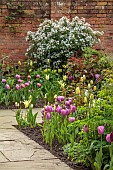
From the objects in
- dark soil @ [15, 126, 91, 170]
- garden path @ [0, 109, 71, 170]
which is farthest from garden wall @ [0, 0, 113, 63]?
garden path @ [0, 109, 71, 170]

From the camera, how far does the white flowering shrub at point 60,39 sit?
9.08m

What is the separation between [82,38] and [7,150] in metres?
5.04

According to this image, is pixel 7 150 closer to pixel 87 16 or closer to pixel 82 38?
pixel 82 38

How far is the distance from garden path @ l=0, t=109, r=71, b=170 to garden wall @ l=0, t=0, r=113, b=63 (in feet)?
14.8

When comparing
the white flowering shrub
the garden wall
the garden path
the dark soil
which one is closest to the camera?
the garden path

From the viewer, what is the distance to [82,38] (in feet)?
30.3

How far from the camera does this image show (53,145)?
485 cm

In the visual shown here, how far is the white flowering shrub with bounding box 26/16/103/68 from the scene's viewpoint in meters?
9.08

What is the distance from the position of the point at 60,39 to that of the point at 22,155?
5034 millimetres

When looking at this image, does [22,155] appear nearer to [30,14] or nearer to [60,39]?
[60,39]

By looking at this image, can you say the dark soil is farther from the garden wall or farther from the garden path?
the garden wall

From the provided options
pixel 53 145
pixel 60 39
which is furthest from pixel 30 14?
pixel 53 145

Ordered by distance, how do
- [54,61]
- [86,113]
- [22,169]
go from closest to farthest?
[22,169] → [86,113] → [54,61]

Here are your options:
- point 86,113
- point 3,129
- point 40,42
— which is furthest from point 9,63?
point 86,113
